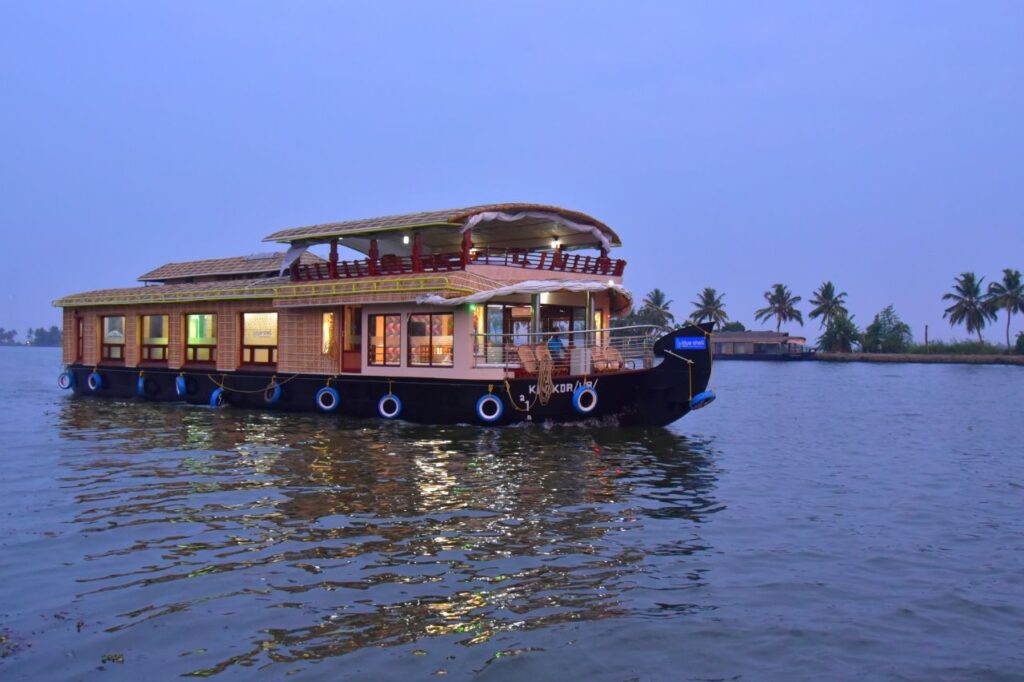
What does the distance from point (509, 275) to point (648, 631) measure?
1433 centimetres

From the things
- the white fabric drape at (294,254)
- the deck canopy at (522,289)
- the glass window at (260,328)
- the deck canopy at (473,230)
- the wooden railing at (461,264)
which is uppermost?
the deck canopy at (473,230)

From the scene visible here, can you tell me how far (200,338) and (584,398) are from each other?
13864mm

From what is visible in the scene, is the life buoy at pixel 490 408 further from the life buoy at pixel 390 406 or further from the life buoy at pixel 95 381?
the life buoy at pixel 95 381

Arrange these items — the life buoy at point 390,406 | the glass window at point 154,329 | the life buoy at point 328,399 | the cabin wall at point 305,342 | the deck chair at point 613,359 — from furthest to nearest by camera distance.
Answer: the glass window at point 154,329 < the cabin wall at point 305,342 < the life buoy at point 328,399 < the life buoy at point 390,406 < the deck chair at point 613,359

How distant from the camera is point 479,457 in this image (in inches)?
601

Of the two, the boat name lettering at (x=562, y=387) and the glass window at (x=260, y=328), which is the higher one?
the glass window at (x=260, y=328)

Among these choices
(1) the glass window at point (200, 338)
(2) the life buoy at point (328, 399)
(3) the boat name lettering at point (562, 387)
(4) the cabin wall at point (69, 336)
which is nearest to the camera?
(3) the boat name lettering at point (562, 387)

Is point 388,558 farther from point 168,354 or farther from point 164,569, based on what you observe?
point 168,354

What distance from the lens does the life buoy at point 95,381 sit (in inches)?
1081

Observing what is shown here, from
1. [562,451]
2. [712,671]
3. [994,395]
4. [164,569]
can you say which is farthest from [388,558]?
[994,395]

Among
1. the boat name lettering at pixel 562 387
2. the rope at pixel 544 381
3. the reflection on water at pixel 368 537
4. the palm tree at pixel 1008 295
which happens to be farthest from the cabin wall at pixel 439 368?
the palm tree at pixel 1008 295

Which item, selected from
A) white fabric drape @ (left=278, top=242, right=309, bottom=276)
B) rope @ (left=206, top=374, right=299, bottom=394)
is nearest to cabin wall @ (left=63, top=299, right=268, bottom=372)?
rope @ (left=206, top=374, right=299, bottom=394)

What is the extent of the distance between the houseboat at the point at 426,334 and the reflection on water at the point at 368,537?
1.75 metres

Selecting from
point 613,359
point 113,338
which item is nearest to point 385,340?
point 613,359
